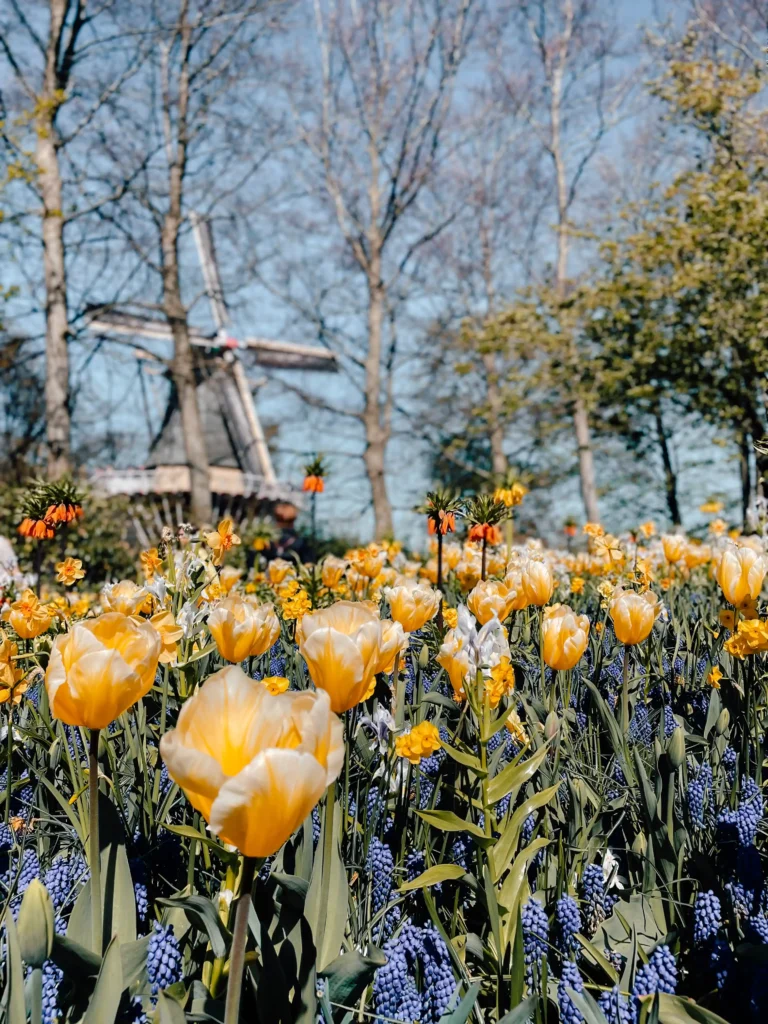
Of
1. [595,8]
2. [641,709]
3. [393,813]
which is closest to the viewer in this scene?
[393,813]

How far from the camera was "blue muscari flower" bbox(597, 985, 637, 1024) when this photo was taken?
3.88 ft

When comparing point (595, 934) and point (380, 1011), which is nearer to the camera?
point (380, 1011)

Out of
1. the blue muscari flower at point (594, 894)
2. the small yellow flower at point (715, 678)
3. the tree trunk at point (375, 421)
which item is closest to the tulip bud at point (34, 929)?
the blue muscari flower at point (594, 894)

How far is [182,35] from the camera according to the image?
46.8 feet

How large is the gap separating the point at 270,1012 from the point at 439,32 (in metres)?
17.7

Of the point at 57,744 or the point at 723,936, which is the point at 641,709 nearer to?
the point at 723,936

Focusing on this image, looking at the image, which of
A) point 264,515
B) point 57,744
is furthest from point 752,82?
point 57,744

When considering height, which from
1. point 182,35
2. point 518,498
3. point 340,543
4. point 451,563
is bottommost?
point 340,543

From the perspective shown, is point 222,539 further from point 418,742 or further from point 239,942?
point 239,942

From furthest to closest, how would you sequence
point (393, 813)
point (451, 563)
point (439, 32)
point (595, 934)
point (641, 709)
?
1. point (439, 32)
2. point (451, 563)
3. point (641, 709)
4. point (393, 813)
5. point (595, 934)

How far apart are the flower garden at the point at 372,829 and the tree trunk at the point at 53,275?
10165 millimetres

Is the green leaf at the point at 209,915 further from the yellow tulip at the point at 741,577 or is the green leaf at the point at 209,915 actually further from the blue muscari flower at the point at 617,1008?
the yellow tulip at the point at 741,577

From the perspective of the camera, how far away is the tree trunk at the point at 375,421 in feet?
51.8

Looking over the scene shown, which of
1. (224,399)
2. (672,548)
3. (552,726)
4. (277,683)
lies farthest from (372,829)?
(224,399)
